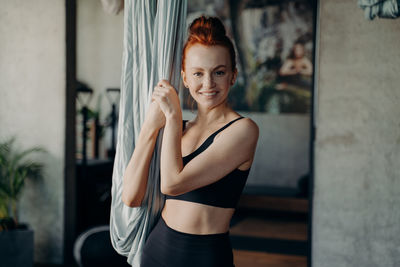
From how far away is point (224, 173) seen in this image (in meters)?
1.17

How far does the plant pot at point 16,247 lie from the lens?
117 inches

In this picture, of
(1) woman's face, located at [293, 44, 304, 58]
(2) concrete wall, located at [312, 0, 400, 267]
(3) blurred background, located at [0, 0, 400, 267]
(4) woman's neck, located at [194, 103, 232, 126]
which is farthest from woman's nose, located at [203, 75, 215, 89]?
(1) woman's face, located at [293, 44, 304, 58]

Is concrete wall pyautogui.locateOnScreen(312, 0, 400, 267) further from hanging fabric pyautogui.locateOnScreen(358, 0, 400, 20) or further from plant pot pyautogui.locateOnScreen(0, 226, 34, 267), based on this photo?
plant pot pyautogui.locateOnScreen(0, 226, 34, 267)

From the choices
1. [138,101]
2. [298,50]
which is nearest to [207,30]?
[138,101]

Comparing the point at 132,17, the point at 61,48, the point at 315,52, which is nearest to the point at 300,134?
the point at 315,52

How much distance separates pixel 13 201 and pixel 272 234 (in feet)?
9.34

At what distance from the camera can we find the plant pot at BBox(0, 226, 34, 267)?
9.78 feet

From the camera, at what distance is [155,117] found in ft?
4.10

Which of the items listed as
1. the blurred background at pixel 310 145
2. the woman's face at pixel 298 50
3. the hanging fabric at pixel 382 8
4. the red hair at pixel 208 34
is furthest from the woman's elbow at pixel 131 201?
the woman's face at pixel 298 50

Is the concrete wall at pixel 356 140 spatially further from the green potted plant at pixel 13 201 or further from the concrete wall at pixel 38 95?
the green potted plant at pixel 13 201

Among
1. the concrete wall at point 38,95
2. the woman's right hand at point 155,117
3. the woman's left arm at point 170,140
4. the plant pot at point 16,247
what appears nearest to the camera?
the woman's left arm at point 170,140

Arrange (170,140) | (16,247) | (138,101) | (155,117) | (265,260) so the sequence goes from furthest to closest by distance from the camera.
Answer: (265,260) < (16,247) < (138,101) < (155,117) < (170,140)

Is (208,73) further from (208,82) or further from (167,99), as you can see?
(167,99)

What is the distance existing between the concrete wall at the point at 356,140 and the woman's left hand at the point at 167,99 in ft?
6.56
